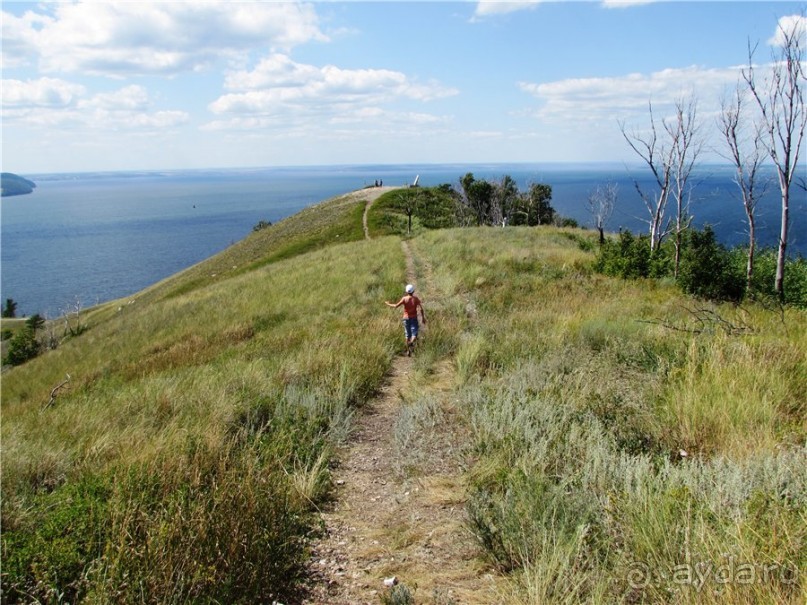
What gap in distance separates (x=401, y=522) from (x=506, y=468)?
1021 millimetres

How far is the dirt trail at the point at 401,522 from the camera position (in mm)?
3451

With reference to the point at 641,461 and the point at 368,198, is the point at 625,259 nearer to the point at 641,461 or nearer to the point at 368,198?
the point at 641,461

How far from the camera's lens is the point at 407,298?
11414 millimetres

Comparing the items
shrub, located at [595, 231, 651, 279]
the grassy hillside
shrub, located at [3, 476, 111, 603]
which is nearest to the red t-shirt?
the grassy hillside

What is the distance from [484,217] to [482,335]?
56186mm

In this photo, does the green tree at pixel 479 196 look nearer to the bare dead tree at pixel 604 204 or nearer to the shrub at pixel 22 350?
the bare dead tree at pixel 604 204

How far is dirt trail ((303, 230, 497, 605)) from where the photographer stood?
11.3 ft

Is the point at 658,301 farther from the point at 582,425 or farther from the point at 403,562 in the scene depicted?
the point at 403,562

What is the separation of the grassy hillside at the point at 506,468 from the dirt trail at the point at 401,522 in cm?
20

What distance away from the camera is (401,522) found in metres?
4.30

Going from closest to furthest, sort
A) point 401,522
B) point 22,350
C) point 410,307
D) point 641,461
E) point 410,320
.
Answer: point 641,461
point 401,522
point 410,307
point 410,320
point 22,350

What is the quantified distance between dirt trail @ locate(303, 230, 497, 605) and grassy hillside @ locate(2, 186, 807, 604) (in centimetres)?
20

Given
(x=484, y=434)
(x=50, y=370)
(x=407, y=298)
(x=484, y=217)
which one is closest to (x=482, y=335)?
(x=407, y=298)

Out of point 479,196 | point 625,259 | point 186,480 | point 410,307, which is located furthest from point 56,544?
point 479,196
